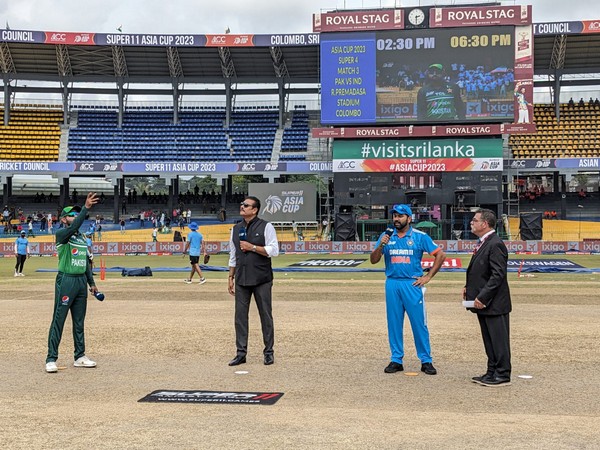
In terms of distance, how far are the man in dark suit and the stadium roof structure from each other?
47.4 m

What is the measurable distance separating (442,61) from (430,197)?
331 inches

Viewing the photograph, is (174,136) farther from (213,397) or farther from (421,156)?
(213,397)

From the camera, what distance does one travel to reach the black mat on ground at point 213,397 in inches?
302

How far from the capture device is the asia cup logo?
2026 inches

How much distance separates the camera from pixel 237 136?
60188mm

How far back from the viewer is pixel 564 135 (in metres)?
55.6

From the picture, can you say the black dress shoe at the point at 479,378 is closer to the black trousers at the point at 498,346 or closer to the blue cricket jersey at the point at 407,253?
the black trousers at the point at 498,346

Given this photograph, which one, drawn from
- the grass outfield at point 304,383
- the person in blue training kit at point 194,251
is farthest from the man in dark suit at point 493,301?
the person in blue training kit at point 194,251

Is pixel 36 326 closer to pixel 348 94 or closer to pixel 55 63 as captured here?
pixel 348 94

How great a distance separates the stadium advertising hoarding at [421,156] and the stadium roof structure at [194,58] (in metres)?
11.3

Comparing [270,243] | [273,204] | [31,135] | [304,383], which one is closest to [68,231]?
[270,243]

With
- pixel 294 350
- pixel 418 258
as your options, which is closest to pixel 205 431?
pixel 418 258

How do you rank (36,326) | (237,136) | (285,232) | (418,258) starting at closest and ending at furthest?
(418,258)
(36,326)
(285,232)
(237,136)

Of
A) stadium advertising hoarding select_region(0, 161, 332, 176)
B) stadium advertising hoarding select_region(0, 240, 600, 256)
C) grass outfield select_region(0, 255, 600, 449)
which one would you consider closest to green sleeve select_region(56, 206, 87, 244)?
grass outfield select_region(0, 255, 600, 449)
